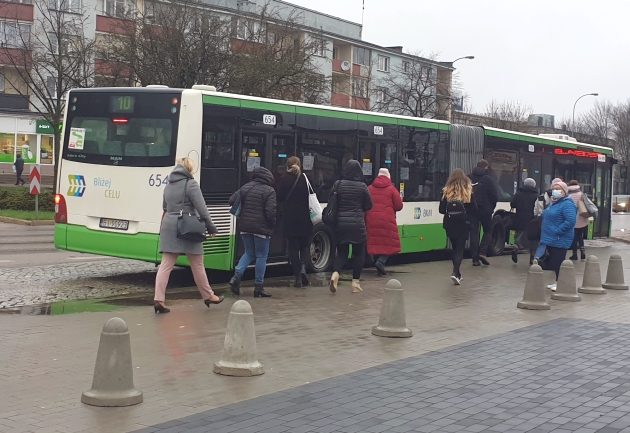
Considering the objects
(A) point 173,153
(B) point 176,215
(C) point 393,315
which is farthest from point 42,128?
(C) point 393,315

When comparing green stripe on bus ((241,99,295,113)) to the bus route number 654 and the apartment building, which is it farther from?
the apartment building

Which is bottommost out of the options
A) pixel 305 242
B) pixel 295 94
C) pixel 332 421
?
pixel 332 421

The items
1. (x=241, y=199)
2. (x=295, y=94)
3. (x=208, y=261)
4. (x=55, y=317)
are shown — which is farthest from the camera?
(x=295, y=94)

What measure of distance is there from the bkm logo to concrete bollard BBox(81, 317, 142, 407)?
7.07 m

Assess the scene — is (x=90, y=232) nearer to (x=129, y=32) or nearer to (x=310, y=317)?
(x=310, y=317)

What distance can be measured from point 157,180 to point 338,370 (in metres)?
5.63

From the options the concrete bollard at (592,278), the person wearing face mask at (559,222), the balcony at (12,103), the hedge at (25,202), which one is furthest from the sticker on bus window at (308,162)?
the balcony at (12,103)

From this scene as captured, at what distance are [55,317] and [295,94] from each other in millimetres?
21572

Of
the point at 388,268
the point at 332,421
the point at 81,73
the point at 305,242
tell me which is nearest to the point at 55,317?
the point at 305,242

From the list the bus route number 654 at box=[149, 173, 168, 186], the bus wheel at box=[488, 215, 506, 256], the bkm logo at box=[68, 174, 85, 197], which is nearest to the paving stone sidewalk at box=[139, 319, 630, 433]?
the bus route number 654 at box=[149, 173, 168, 186]

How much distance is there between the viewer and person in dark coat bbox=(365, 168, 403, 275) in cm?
1374

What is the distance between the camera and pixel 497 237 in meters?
→ 19.8

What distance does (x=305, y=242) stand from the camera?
41.4 ft

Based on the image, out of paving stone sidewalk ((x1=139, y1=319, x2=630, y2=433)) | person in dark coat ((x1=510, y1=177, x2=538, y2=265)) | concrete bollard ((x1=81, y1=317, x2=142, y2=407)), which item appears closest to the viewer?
paving stone sidewalk ((x1=139, y1=319, x2=630, y2=433))
